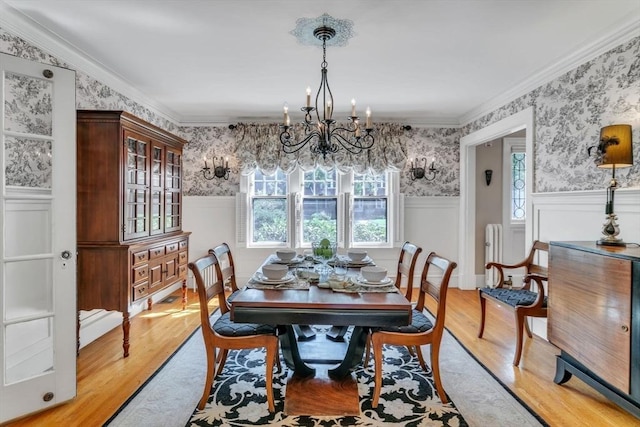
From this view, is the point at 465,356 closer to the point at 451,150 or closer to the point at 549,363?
the point at 549,363

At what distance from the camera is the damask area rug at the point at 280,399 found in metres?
2.10

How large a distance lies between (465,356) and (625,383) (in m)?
1.15

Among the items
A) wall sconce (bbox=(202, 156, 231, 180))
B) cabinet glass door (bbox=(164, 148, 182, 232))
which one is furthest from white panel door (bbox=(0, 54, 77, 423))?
wall sconce (bbox=(202, 156, 231, 180))

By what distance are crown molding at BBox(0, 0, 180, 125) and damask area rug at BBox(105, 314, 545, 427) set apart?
2589 mm

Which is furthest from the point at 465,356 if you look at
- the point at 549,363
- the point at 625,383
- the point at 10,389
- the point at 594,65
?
the point at 10,389

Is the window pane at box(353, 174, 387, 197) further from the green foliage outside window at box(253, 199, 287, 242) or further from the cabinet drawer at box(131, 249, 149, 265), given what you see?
the cabinet drawer at box(131, 249, 149, 265)

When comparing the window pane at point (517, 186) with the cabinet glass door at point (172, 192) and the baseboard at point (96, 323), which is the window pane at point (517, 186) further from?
the baseboard at point (96, 323)

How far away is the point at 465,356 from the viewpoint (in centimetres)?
299

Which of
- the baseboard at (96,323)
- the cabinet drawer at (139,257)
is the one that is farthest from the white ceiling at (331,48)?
the baseboard at (96,323)

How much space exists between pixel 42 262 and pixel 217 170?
2996mm

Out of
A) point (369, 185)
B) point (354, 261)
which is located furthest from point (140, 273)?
point (369, 185)

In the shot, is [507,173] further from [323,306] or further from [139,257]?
[139,257]

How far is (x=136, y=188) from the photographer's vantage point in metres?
3.21

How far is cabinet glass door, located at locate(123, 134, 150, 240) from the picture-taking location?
3043 millimetres
